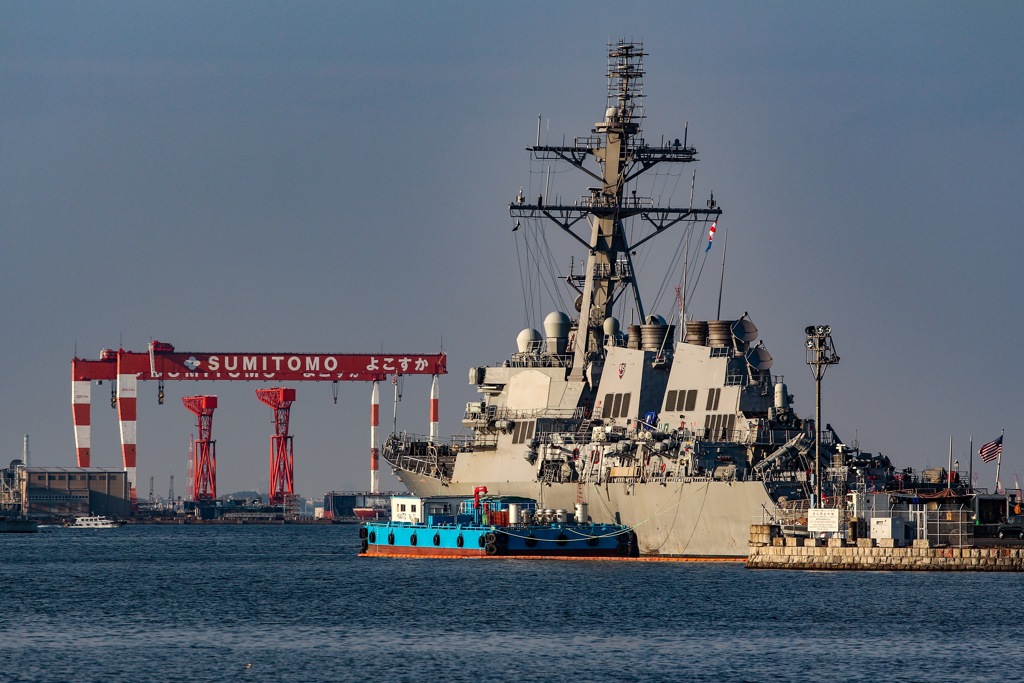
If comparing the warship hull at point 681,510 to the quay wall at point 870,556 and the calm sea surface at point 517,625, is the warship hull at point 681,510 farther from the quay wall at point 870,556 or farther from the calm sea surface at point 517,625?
the quay wall at point 870,556

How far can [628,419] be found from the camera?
182 ft

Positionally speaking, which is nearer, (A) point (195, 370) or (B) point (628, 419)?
(B) point (628, 419)

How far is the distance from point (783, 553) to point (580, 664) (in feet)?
50.9

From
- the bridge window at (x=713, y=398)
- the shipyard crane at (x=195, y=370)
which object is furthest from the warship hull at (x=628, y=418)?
the shipyard crane at (x=195, y=370)

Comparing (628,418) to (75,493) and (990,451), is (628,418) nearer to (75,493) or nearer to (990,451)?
(990,451)

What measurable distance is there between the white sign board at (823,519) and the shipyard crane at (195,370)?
2809 inches

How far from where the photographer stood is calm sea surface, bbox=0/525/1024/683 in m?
31.1

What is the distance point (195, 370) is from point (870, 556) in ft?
239

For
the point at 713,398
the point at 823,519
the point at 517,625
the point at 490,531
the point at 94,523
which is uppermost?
the point at 713,398

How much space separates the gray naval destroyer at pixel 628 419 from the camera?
163 feet

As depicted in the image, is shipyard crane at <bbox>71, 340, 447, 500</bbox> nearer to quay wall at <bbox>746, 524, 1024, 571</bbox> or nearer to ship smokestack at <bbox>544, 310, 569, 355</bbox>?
ship smokestack at <bbox>544, 310, 569, 355</bbox>

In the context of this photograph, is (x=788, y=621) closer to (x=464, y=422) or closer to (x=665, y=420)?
(x=665, y=420)

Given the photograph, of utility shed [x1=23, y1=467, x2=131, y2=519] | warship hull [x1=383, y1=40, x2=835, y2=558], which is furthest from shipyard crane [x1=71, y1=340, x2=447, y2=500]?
warship hull [x1=383, y1=40, x2=835, y2=558]

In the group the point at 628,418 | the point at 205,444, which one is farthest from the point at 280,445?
the point at 628,418
